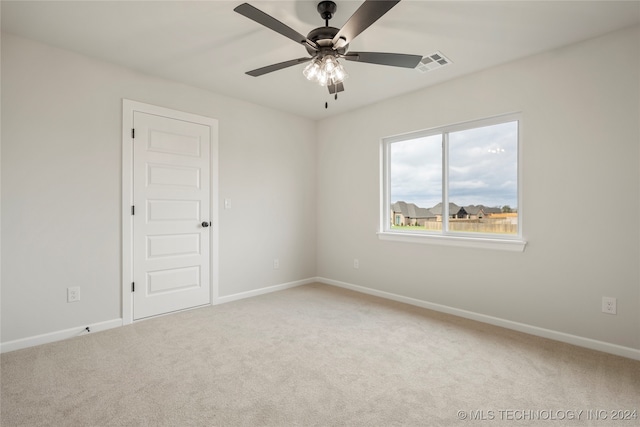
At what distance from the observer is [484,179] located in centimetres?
328

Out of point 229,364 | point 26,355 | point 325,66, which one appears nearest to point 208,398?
point 229,364

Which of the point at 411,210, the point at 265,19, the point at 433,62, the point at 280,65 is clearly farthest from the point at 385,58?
the point at 411,210

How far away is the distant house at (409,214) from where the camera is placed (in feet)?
12.4

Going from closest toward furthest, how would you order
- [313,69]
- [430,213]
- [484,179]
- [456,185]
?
[313,69]
[484,179]
[456,185]
[430,213]

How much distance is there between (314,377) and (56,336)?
2.25 meters

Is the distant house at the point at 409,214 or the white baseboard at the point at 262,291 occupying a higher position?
the distant house at the point at 409,214

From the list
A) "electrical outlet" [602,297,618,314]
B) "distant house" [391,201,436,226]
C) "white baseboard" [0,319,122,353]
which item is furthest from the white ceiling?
"white baseboard" [0,319,122,353]

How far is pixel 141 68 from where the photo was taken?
10.1ft

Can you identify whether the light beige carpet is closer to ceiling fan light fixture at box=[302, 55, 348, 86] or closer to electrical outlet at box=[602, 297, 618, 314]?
electrical outlet at box=[602, 297, 618, 314]

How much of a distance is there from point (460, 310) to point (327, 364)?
175 centimetres

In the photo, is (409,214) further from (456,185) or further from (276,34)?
(276,34)

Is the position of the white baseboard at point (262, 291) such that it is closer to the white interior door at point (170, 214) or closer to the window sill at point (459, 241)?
the white interior door at point (170, 214)

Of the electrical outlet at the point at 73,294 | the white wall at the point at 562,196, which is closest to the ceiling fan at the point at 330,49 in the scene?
the white wall at the point at 562,196

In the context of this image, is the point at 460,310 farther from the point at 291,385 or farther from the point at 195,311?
the point at 195,311
